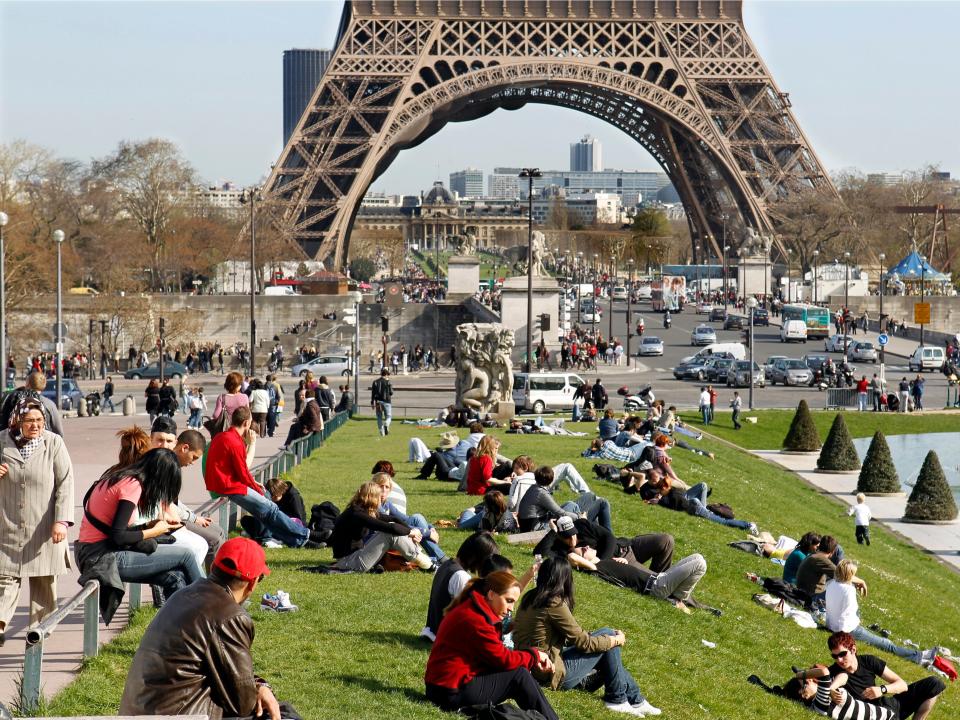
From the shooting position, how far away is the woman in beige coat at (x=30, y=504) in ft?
31.7

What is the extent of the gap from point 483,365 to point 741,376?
Answer: 17.5 meters

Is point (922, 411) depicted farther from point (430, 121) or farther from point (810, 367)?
point (430, 121)

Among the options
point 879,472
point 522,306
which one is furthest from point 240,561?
point 522,306

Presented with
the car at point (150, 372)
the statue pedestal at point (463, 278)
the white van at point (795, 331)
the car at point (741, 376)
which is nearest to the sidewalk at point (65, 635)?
the car at point (741, 376)

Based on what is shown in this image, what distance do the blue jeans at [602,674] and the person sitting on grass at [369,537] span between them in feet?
9.32

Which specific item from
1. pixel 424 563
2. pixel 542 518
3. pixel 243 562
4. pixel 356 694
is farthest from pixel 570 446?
pixel 243 562

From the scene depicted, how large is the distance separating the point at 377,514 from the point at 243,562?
18.3 feet

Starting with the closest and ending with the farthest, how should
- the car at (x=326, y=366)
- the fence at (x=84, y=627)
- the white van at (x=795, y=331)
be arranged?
the fence at (x=84, y=627) → the car at (x=326, y=366) → the white van at (x=795, y=331)

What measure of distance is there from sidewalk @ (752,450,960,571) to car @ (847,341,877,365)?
70.4 ft

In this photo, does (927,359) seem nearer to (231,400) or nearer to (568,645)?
(231,400)

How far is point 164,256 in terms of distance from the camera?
69938 mm

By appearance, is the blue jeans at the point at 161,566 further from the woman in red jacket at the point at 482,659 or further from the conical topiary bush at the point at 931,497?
the conical topiary bush at the point at 931,497

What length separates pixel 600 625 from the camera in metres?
11.6

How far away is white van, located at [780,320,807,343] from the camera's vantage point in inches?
2436
